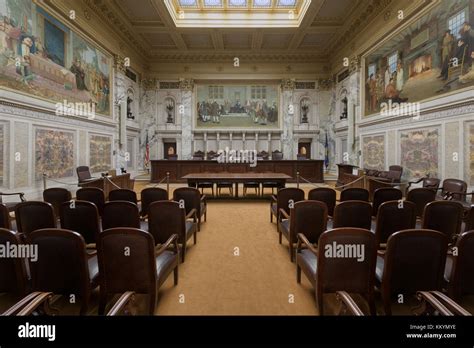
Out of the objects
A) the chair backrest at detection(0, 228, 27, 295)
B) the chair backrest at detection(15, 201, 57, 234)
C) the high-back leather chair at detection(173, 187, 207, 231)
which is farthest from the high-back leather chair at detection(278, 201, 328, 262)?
the chair backrest at detection(15, 201, 57, 234)

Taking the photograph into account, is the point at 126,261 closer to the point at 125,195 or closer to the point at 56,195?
the point at 125,195

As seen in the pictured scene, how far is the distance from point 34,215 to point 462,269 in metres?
4.87

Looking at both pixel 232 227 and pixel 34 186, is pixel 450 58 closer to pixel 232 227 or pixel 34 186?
pixel 232 227

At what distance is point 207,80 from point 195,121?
2.96m

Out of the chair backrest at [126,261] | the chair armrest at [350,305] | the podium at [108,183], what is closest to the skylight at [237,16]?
the podium at [108,183]

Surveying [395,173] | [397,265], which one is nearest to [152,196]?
[397,265]

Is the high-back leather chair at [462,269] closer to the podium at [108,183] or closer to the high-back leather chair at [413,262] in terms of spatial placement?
the high-back leather chair at [413,262]

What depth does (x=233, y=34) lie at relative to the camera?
52.1 feet

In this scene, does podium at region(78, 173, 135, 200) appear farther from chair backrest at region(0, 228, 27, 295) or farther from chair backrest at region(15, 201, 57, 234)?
chair backrest at region(0, 228, 27, 295)

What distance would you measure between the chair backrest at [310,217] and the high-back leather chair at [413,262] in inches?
63.8

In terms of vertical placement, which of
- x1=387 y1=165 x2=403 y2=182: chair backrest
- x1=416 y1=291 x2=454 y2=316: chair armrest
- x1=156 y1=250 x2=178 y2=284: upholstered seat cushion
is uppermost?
x1=387 y1=165 x2=403 y2=182: chair backrest

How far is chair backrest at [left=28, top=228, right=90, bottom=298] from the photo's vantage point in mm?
2316

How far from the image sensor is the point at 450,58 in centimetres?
775
